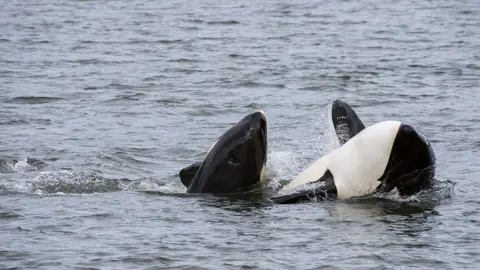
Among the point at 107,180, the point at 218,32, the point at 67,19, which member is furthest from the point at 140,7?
the point at 107,180

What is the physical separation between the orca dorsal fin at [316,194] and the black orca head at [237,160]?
0.49m

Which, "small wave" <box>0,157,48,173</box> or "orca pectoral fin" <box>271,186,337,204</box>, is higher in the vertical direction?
"orca pectoral fin" <box>271,186,337,204</box>

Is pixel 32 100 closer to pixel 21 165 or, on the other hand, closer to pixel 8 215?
pixel 21 165

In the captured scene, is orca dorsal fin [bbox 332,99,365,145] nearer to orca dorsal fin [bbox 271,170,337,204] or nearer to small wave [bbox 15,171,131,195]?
orca dorsal fin [bbox 271,170,337,204]

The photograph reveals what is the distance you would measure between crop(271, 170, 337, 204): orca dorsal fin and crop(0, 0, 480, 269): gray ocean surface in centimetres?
19

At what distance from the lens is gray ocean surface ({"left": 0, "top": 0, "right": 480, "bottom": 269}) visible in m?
12.1

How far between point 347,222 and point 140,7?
2732cm

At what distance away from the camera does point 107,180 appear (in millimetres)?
15289

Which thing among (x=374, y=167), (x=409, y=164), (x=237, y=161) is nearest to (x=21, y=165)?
(x=237, y=161)

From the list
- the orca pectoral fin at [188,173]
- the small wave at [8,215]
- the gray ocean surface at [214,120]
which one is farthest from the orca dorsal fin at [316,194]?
the small wave at [8,215]

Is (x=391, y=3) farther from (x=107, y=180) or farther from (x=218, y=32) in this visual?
(x=107, y=180)

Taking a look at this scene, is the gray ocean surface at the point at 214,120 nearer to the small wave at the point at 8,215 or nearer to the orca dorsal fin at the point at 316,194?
the small wave at the point at 8,215

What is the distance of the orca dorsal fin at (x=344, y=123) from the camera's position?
14609 mm

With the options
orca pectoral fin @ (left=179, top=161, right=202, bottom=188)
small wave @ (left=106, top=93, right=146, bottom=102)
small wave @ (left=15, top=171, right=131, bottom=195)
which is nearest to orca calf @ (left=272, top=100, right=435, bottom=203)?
orca pectoral fin @ (left=179, top=161, right=202, bottom=188)
